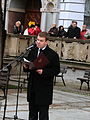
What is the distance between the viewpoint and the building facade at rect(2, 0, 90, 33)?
29.2 metres

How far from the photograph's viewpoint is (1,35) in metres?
18.7

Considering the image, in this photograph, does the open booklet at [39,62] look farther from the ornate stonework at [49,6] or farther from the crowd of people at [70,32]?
the ornate stonework at [49,6]

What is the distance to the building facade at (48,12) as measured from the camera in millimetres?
29219

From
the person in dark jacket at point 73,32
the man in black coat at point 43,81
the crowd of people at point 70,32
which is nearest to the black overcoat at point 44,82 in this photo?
the man in black coat at point 43,81

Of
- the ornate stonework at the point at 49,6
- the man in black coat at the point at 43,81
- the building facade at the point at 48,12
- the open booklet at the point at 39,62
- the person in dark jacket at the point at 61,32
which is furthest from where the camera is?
the ornate stonework at the point at 49,6

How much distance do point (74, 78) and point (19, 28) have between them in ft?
15.0

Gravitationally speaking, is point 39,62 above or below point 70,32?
below

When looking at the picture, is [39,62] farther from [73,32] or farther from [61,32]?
[61,32]

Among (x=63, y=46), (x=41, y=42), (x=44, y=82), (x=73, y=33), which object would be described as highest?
(x=73, y=33)

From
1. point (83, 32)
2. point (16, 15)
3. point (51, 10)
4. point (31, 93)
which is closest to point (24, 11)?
point (16, 15)

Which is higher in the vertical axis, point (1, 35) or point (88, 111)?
point (1, 35)

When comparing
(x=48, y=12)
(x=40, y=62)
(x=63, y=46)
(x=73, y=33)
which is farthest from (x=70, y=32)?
(x=40, y=62)

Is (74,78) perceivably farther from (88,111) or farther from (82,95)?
(88,111)

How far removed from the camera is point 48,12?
101ft
